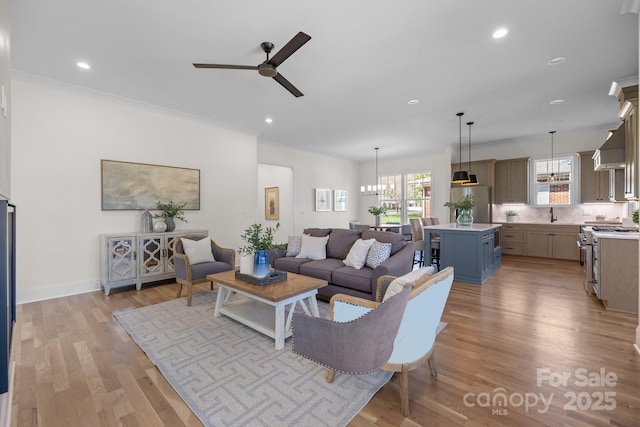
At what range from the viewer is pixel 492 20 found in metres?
2.48

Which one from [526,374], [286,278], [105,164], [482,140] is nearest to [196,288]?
[286,278]

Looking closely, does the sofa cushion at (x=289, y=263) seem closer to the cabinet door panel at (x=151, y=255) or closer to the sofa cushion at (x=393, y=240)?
the sofa cushion at (x=393, y=240)

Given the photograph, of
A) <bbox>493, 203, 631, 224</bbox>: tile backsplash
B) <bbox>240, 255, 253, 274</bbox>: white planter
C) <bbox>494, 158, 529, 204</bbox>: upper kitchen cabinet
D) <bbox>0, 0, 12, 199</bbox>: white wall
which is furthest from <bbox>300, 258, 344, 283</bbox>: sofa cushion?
<bbox>493, 203, 631, 224</bbox>: tile backsplash

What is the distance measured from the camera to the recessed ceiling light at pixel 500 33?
2604mm

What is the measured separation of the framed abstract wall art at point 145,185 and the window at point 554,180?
768 cm

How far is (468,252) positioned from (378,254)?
2.05 metres

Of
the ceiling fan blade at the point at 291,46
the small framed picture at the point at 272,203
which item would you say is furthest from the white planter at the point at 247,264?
the small framed picture at the point at 272,203

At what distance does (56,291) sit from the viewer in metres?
3.69

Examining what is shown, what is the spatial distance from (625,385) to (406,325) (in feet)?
5.56

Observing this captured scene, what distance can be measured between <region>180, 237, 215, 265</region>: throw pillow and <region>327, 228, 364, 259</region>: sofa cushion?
1.74m

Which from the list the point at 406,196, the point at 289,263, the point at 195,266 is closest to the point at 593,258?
the point at 289,263

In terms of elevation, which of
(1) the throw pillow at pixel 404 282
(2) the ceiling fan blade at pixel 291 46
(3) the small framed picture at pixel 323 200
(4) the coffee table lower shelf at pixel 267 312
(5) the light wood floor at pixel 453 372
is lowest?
(5) the light wood floor at pixel 453 372

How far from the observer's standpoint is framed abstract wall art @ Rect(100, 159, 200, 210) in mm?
4121

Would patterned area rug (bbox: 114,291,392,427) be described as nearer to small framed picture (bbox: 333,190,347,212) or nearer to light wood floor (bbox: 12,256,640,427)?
light wood floor (bbox: 12,256,640,427)
